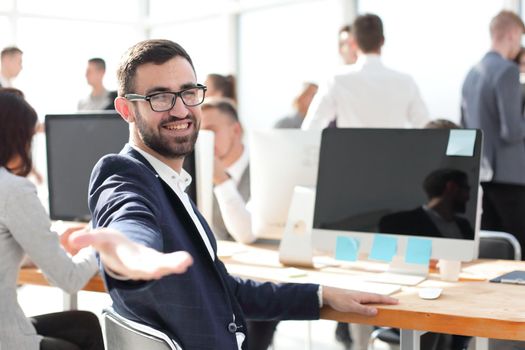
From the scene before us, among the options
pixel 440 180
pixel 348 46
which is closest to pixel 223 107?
pixel 348 46

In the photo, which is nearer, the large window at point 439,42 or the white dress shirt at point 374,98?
the white dress shirt at point 374,98

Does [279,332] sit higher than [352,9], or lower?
lower

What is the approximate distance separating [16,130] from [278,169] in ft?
3.18

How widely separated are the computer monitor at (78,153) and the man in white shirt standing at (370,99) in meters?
1.34

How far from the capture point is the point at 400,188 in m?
2.52

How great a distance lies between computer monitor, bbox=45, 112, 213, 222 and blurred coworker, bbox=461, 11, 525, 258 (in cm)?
176

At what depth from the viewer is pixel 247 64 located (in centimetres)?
963

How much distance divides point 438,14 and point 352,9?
4.06 ft

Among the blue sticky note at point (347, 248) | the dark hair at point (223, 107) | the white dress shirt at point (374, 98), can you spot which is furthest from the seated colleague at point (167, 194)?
the white dress shirt at point (374, 98)

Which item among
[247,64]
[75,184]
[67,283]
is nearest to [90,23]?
[247,64]

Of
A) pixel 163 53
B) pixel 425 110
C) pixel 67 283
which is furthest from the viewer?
pixel 425 110

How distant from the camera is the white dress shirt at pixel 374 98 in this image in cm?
411

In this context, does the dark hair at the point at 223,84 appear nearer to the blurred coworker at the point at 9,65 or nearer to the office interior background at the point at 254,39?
the blurred coworker at the point at 9,65

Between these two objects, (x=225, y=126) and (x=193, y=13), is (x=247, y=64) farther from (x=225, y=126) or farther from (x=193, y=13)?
(x=225, y=126)
